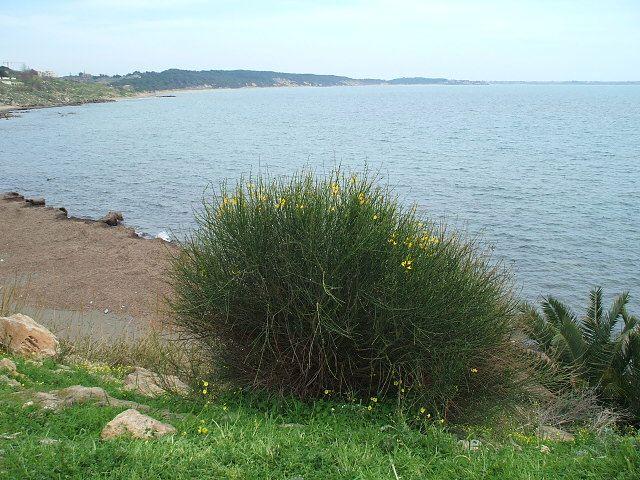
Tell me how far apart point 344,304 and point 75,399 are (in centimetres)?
309

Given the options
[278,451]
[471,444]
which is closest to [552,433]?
[471,444]

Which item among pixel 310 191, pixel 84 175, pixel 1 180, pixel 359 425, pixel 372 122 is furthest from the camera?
pixel 372 122

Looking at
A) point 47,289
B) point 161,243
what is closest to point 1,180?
point 161,243

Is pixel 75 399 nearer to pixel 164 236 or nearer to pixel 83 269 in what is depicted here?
pixel 83 269

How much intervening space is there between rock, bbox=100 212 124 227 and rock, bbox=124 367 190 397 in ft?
58.6

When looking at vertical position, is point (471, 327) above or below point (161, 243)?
above

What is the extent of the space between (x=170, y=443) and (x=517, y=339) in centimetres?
532

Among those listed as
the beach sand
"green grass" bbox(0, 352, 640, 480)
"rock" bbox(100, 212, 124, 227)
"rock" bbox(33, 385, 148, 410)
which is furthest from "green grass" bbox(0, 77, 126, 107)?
"green grass" bbox(0, 352, 640, 480)

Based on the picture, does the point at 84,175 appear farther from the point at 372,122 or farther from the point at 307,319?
the point at 372,122

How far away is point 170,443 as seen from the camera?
516 cm

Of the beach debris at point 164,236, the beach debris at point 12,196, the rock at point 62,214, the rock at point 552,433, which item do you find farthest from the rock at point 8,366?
the beach debris at point 12,196

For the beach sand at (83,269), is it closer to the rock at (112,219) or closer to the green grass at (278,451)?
the rock at (112,219)

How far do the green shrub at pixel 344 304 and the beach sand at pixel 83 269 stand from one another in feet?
16.6

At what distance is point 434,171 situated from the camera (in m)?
39.7
